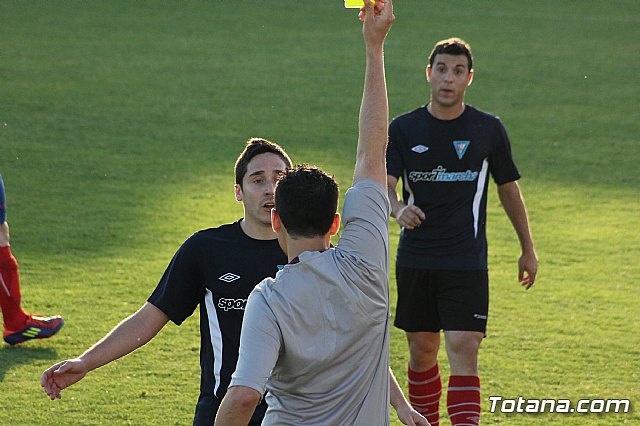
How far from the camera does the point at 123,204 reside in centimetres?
1170

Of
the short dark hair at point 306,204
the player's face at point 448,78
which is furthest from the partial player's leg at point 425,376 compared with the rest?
the short dark hair at point 306,204

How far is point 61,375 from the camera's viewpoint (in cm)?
389

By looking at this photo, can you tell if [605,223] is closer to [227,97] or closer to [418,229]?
[418,229]

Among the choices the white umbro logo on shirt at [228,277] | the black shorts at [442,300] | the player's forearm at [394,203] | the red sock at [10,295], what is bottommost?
the red sock at [10,295]

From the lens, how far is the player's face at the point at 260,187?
167 inches

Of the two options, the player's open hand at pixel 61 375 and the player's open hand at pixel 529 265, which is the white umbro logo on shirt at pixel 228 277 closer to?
the player's open hand at pixel 61 375

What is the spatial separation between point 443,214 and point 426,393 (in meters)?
1.00

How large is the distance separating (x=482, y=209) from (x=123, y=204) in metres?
6.07

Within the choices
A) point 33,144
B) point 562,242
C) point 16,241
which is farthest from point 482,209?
point 33,144

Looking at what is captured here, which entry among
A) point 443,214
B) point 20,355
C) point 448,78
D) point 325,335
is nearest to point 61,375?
point 325,335

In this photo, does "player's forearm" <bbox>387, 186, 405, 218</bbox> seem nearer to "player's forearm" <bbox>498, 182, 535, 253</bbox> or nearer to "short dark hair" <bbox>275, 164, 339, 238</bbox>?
"player's forearm" <bbox>498, 182, 535, 253</bbox>

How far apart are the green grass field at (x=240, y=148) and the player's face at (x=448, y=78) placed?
1.80 meters

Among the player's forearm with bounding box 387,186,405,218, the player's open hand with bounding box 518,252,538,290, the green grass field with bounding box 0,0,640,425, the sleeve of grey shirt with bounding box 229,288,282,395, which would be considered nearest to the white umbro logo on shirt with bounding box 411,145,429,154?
the player's forearm with bounding box 387,186,405,218

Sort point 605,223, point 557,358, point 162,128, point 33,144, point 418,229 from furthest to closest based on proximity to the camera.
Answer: point 162,128 → point 33,144 → point 605,223 → point 557,358 → point 418,229
